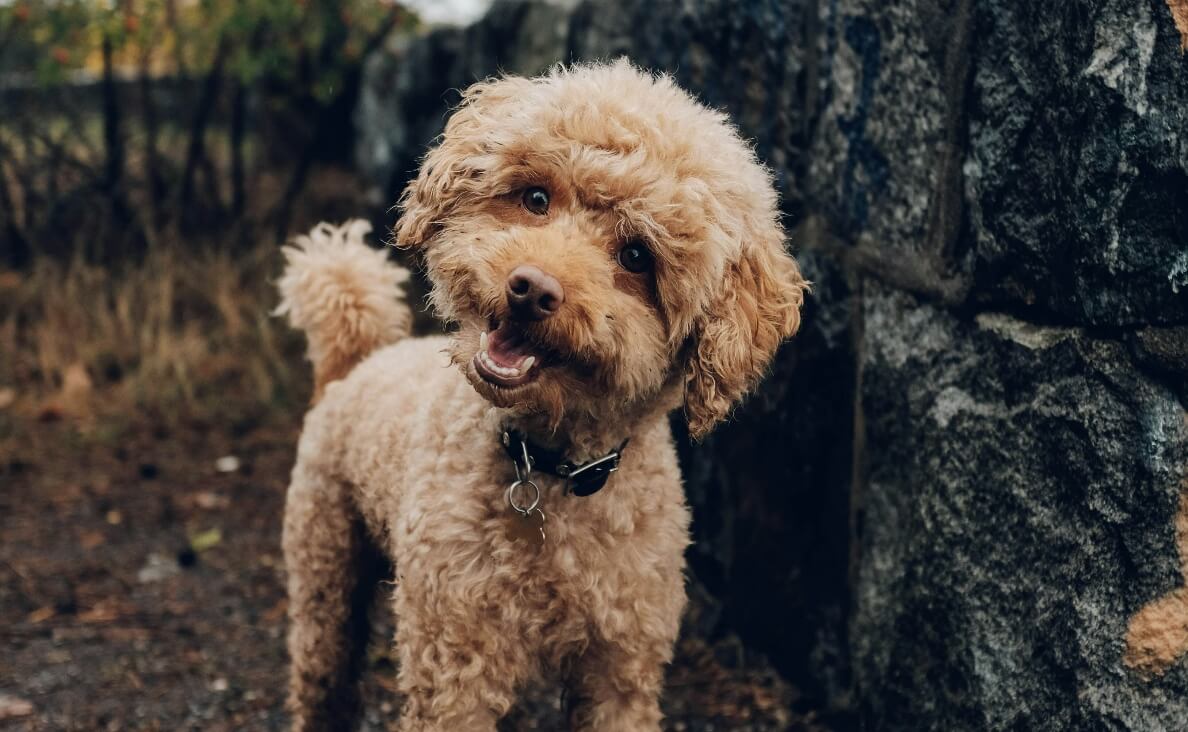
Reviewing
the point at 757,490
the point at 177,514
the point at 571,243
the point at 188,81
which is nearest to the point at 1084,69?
the point at 571,243

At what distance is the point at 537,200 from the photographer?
6.70 ft

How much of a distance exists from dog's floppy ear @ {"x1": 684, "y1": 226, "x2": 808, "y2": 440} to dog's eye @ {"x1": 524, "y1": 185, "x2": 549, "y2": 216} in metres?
0.35

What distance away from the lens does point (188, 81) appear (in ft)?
21.4

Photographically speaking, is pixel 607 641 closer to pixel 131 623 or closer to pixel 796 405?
pixel 796 405

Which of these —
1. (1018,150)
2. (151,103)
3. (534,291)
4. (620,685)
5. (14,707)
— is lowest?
(14,707)

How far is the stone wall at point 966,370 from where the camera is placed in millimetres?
1777

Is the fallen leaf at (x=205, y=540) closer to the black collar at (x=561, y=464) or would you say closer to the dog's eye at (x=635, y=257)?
the black collar at (x=561, y=464)

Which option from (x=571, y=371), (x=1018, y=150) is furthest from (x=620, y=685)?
(x=1018, y=150)

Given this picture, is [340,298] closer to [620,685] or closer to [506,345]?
[506,345]

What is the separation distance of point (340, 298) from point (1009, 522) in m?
1.70

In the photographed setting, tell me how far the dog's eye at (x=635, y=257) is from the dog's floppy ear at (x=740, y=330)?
15 centimetres

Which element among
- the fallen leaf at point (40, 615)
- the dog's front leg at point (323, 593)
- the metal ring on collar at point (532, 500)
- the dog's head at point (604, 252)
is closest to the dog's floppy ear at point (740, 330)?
the dog's head at point (604, 252)

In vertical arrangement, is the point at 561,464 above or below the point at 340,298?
above

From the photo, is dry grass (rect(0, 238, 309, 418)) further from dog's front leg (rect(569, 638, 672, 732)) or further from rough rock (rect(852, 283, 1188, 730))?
rough rock (rect(852, 283, 1188, 730))
